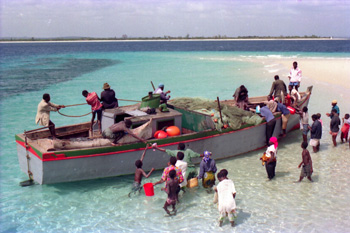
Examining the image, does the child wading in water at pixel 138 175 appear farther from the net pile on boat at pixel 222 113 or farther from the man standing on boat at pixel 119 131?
the net pile on boat at pixel 222 113

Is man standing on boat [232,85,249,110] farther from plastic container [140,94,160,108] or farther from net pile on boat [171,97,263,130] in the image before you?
plastic container [140,94,160,108]

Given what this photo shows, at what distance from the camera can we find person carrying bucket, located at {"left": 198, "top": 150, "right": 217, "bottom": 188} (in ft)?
30.8

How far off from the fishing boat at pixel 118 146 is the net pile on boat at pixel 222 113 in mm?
192

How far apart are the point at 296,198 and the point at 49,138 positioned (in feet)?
26.8

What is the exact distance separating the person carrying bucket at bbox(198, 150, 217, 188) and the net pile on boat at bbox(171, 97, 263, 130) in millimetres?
2462

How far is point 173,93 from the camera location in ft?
96.5

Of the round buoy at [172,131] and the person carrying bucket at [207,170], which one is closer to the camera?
the person carrying bucket at [207,170]

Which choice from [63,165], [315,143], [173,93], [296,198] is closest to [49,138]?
[63,165]

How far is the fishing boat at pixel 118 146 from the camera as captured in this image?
972 cm

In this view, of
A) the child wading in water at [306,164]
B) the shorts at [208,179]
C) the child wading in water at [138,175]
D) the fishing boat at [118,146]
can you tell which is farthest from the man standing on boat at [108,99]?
the child wading in water at [306,164]

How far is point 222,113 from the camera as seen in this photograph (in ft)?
40.5

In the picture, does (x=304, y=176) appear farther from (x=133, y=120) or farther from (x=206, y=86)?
(x=206, y=86)

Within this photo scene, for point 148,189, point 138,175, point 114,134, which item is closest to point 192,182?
point 148,189

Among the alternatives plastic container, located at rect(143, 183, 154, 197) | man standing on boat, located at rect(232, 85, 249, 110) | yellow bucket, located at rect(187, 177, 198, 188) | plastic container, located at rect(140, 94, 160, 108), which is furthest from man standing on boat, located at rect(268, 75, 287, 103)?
plastic container, located at rect(143, 183, 154, 197)
